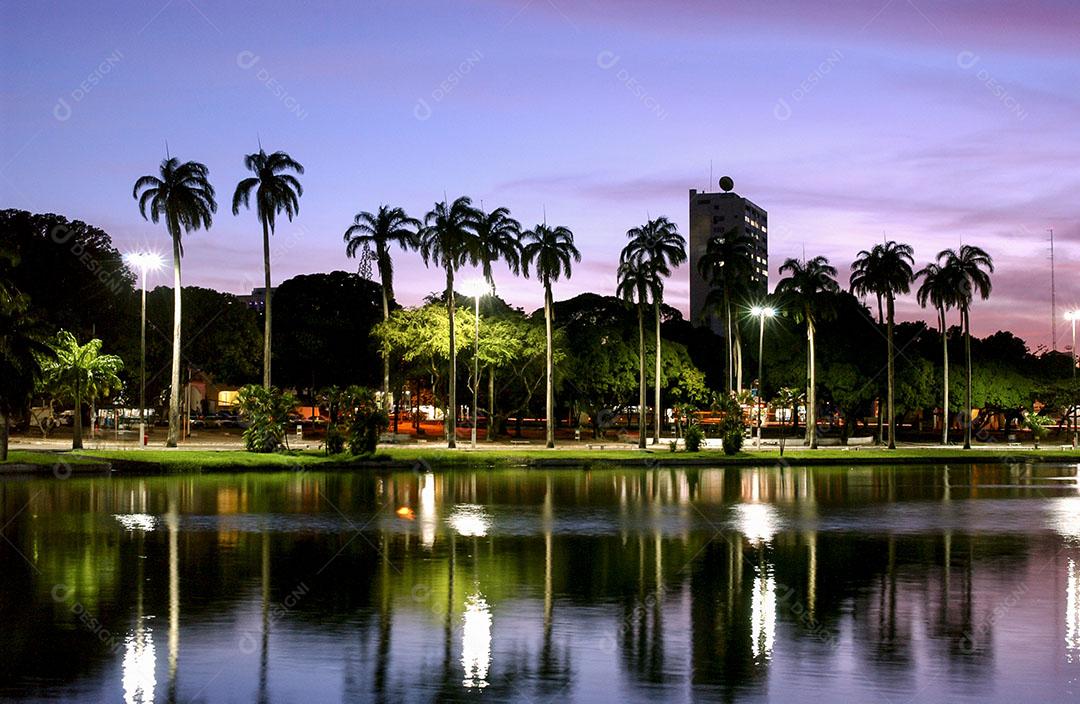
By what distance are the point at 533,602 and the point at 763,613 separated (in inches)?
129

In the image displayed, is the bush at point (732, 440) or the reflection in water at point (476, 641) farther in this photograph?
the bush at point (732, 440)

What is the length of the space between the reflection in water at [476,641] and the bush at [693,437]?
164ft

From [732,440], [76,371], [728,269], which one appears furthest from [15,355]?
[728,269]

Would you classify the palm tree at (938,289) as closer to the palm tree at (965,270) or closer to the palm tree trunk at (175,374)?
the palm tree at (965,270)

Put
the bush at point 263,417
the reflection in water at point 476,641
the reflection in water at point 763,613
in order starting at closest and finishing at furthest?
the reflection in water at point 476,641 → the reflection in water at point 763,613 → the bush at point 263,417

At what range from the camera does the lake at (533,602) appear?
1270 cm

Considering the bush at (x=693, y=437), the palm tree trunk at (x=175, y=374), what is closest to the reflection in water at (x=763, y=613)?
the bush at (x=693, y=437)

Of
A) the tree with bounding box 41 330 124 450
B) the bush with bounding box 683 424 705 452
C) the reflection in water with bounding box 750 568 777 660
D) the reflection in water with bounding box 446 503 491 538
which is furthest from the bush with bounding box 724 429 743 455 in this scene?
the reflection in water with bounding box 750 568 777 660

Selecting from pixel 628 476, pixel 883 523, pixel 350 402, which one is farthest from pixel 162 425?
pixel 883 523

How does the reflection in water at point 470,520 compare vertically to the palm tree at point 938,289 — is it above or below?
below

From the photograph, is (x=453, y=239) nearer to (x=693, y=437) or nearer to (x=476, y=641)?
(x=693, y=437)

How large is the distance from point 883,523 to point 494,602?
15600 mm

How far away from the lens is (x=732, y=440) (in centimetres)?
6506

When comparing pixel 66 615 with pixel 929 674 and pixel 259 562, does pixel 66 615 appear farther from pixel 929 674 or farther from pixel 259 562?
pixel 929 674
